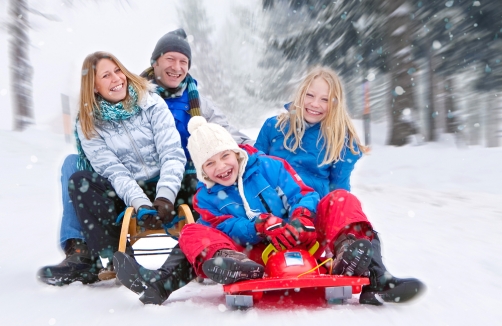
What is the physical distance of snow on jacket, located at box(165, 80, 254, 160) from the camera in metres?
3.34

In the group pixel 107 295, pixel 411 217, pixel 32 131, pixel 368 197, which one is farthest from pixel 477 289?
pixel 32 131

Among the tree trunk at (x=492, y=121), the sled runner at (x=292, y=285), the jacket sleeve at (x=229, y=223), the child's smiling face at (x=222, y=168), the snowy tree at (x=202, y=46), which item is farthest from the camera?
the snowy tree at (x=202, y=46)

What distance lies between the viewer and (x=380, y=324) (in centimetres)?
177

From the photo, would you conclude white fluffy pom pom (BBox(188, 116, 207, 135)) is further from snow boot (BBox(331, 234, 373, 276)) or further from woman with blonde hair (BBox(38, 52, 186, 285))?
snow boot (BBox(331, 234, 373, 276))

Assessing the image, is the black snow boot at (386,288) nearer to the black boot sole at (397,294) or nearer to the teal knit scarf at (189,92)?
the black boot sole at (397,294)

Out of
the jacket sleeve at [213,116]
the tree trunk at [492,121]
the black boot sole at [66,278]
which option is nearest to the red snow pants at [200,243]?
the black boot sole at [66,278]

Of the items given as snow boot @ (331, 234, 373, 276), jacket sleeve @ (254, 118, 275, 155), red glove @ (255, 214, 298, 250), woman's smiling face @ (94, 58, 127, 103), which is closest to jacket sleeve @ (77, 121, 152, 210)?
woman's smiling face @ (94, 58, 127, 103)

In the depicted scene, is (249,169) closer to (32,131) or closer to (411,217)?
(411,217)

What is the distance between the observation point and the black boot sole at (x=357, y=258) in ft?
6.39

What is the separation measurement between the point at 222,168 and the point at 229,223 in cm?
27

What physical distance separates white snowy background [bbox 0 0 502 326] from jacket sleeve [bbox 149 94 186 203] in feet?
1.69

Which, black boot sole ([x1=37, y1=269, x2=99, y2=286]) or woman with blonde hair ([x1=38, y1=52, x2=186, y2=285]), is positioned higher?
woman with blonde hair ([x1=38, y1=52, x2=186, y2=285])

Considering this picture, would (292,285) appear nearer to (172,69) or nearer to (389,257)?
(389,257)

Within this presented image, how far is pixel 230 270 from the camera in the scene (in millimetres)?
1960
